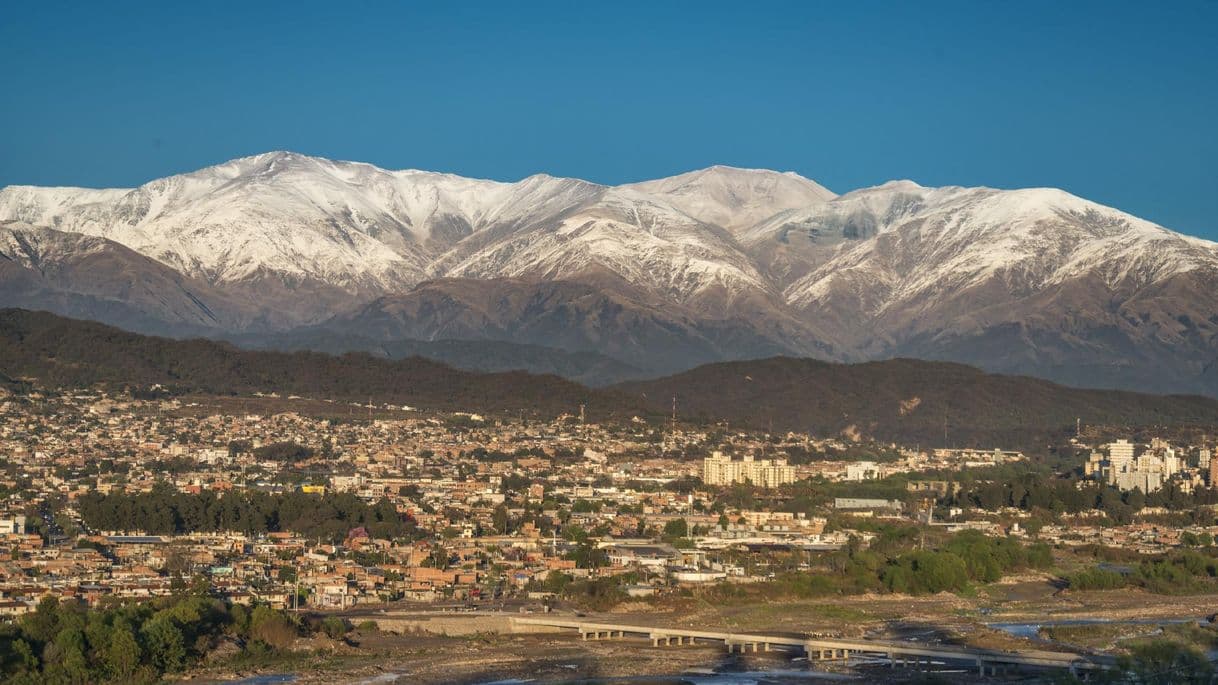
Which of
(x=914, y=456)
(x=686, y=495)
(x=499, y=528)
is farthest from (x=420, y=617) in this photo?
(x=914, y=456)

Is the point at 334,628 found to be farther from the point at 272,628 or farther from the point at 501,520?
the point at 501,520

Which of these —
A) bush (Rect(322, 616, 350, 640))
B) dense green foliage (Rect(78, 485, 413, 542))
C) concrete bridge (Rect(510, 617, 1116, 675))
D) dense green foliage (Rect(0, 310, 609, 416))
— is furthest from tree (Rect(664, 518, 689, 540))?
dense green foliage (Rect(0, 310, 609, 416))

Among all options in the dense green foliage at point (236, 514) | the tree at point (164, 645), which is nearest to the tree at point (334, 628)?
the tree at point (164, 645)

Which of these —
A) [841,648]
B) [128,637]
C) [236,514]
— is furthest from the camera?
[236,514]

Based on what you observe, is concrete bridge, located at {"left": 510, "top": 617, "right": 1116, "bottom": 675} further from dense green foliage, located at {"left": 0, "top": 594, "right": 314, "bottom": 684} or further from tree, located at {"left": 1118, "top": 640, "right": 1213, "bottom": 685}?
dense green foliage, located at {"left": 0, "top": 594, "right": 314, "bottom": 684}

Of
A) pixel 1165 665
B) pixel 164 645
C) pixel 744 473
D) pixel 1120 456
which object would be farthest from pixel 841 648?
pixel 1120 456

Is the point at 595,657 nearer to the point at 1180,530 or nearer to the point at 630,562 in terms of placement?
the point at 630,562

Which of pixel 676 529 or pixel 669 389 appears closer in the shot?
pixel 676 529
